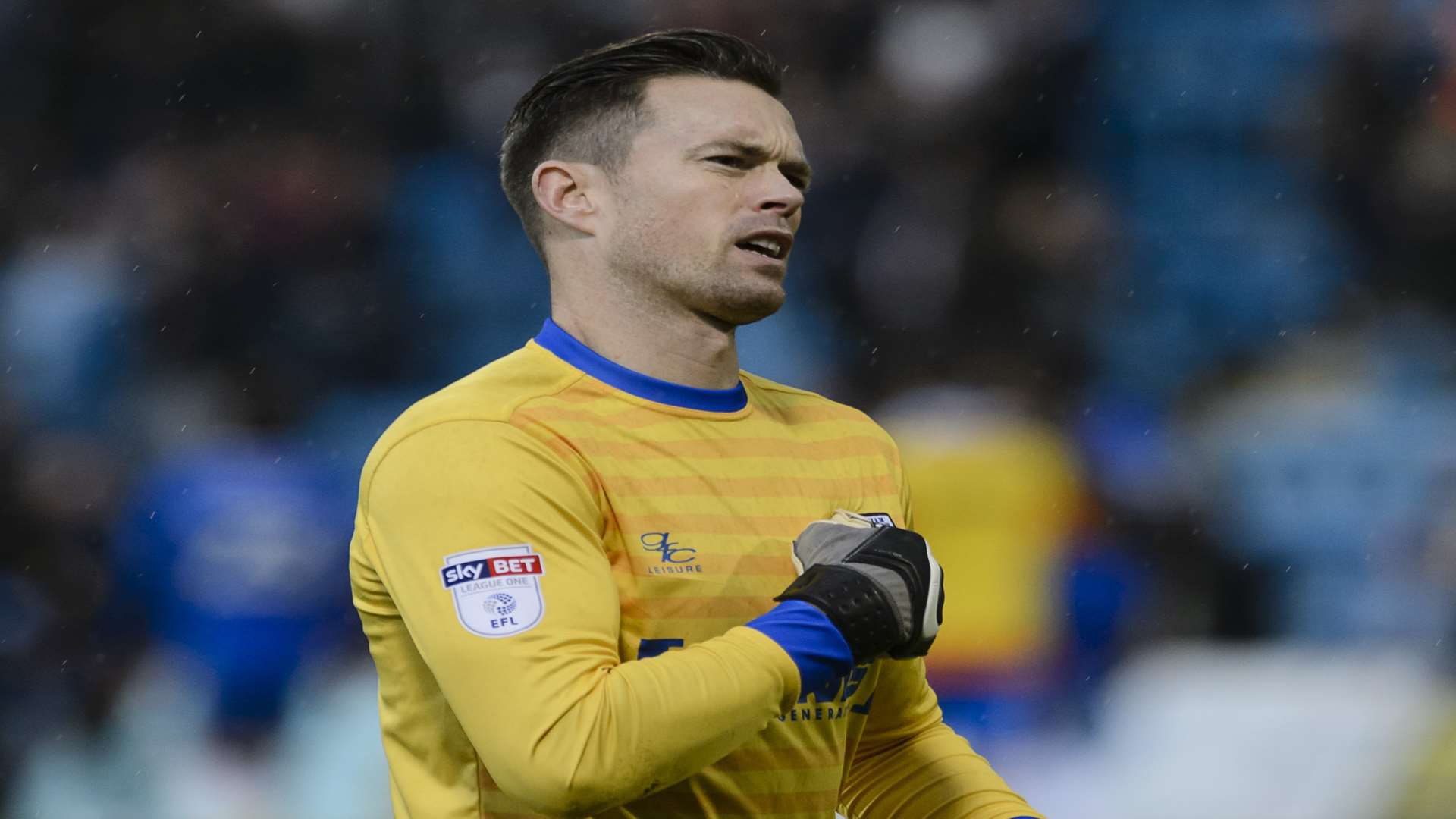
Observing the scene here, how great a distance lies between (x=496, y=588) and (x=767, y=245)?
0.75 meters

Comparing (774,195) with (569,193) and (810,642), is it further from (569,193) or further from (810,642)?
(810,642)

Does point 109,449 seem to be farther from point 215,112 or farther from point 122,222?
point 215,112

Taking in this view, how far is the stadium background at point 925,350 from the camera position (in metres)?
6.07

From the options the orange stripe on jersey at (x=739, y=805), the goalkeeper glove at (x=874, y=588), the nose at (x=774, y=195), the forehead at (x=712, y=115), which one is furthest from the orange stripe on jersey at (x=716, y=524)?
the forehead at (x=712, y=115)

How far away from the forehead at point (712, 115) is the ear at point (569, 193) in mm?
117

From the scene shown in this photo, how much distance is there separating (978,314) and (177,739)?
3.50 metres

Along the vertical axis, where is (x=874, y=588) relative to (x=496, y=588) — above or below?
above

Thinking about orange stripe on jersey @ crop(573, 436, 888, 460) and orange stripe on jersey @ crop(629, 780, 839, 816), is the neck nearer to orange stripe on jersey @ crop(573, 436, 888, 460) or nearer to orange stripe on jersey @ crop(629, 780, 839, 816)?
orange stripe on jersey @ crop(573, 436, 888, 460)

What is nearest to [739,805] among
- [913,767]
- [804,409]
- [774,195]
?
[913,767]

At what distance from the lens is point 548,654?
6.72ft

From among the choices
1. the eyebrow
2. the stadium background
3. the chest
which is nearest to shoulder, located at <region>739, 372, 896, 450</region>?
the chest

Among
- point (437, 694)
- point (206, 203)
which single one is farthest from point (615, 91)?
point (206, 203)

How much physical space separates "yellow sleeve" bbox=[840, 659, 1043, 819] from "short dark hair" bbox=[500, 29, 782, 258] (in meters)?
0.87

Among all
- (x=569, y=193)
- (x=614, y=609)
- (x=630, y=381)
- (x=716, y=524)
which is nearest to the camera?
(x=614, y=609)
